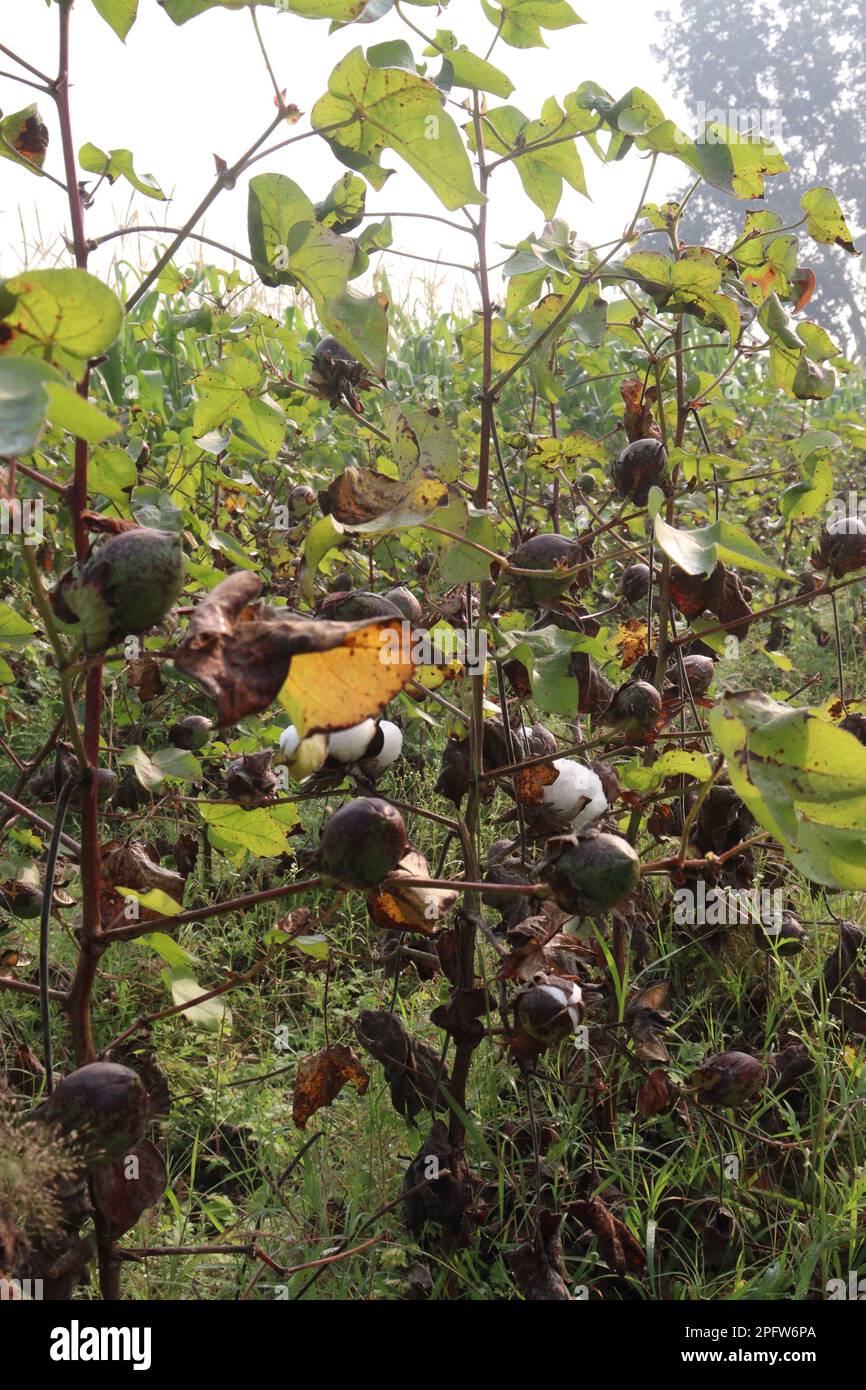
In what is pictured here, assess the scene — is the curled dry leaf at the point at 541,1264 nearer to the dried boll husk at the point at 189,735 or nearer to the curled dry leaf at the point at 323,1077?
the curled dry leaf at the point at 323,1077

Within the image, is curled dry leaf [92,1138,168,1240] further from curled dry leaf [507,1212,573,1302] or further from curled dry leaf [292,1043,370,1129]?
curled dry leaf [507,1212,573,1302]

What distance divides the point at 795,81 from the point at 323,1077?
97.2ft

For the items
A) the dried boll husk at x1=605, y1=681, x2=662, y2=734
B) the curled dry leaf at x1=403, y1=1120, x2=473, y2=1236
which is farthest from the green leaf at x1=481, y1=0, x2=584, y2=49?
the curled dry leaf at x1=403, y1=1120, x2=473, y2=1236

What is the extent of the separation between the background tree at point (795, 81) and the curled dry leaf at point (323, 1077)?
85.5 ft

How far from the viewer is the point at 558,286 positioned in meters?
1.31

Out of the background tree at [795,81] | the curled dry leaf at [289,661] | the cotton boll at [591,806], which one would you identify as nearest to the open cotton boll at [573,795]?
the cotton boll at [591,806]

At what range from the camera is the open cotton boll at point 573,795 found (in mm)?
1081

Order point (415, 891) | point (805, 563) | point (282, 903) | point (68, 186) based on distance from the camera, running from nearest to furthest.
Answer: point (68, 186) → point (415, 891) → point (282, 903) → point (805, 563)

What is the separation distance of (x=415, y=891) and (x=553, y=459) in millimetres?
797

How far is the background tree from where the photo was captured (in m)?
24.5

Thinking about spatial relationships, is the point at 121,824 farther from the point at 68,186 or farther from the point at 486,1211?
the point at 68,186

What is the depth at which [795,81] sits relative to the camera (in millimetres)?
25094

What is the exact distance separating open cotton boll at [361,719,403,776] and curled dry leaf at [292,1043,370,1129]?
0.34 m
